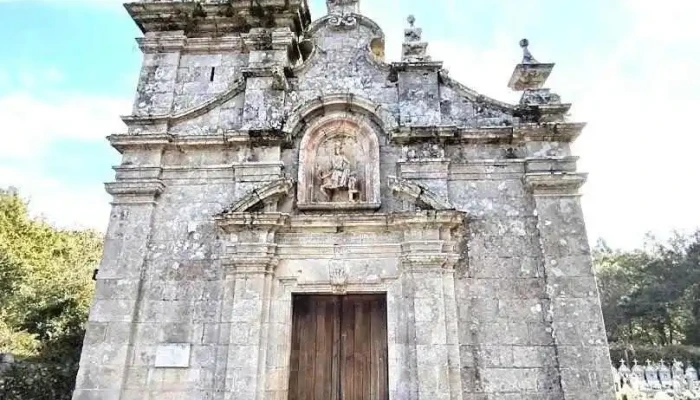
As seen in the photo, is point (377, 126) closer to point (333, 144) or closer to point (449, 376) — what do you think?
point (333, 144)

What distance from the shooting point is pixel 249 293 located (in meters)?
6.08

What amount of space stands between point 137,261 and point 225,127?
231cm

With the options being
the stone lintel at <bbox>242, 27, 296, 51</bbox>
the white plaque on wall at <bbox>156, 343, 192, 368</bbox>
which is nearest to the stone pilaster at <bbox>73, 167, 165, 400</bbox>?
the white plaque on wall at <bbox>156, 343, 192, 368</bbox>

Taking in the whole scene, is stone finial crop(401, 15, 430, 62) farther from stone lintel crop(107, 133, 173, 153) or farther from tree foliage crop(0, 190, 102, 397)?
tree foliage crop(0, 190, 102, 397)

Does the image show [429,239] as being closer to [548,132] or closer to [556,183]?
[556,183]

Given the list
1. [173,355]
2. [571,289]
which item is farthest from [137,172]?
[571,289]

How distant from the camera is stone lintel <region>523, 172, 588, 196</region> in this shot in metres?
6.44

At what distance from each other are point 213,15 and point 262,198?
4.05 metres

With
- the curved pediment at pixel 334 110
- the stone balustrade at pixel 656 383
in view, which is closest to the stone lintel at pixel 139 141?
the curved pediment at pixel 334 110

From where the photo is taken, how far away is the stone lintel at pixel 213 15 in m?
8.45

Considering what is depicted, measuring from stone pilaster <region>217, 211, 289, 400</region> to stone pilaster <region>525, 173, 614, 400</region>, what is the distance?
340 cm

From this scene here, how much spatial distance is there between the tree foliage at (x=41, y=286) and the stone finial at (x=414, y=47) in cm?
875

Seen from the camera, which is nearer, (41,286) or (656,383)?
(656,383)

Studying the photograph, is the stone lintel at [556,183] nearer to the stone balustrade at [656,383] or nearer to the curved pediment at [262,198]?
the curved pediment at [262,198]
